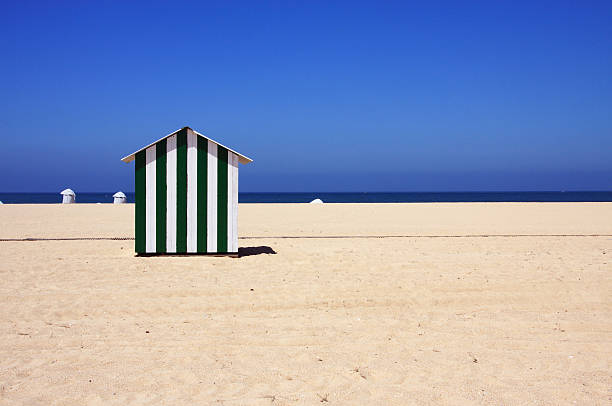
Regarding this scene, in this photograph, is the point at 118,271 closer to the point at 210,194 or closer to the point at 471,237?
the point at 210,194

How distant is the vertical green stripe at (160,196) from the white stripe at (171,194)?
60mm

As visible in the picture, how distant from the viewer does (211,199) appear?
10.1 metres

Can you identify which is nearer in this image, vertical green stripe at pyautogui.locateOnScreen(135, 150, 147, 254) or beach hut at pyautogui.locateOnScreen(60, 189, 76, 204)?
vertical green stripe at pyautogui.locateOnScreen(135, 150, 147, 254)

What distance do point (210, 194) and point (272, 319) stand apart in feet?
15.2

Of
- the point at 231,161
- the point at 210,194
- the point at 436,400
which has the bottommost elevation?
the point at 436,400

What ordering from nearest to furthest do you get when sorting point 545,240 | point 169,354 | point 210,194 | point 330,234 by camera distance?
point 169,354, point 210,194, point 545,240, point 330,234

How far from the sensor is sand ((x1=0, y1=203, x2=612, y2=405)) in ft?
13.5

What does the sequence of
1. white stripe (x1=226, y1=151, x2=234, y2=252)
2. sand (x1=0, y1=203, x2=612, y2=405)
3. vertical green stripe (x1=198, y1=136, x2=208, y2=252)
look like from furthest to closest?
white stripe (x1=226, y1=151, x2=234, y2=252)
vertical green stripe (x1=198, y1=136, x2=208, y2=252)
sand (x1=0, y1=203, x2=612, y2=405)

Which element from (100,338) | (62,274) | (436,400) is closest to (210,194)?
(62,274)

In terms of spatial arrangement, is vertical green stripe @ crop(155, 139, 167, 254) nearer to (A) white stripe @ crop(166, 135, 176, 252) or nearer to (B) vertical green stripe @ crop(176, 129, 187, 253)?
(A) white stripe @ crop(166, 135, 176, 252)

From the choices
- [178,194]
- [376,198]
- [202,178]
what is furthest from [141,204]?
[376,198]

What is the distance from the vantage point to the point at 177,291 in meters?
7.34

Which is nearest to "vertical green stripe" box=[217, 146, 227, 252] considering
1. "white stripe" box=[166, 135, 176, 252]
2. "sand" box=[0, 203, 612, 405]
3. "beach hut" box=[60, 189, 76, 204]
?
"sand" box=[0, 203, 612, 405]

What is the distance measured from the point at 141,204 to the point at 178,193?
77 centimetres
